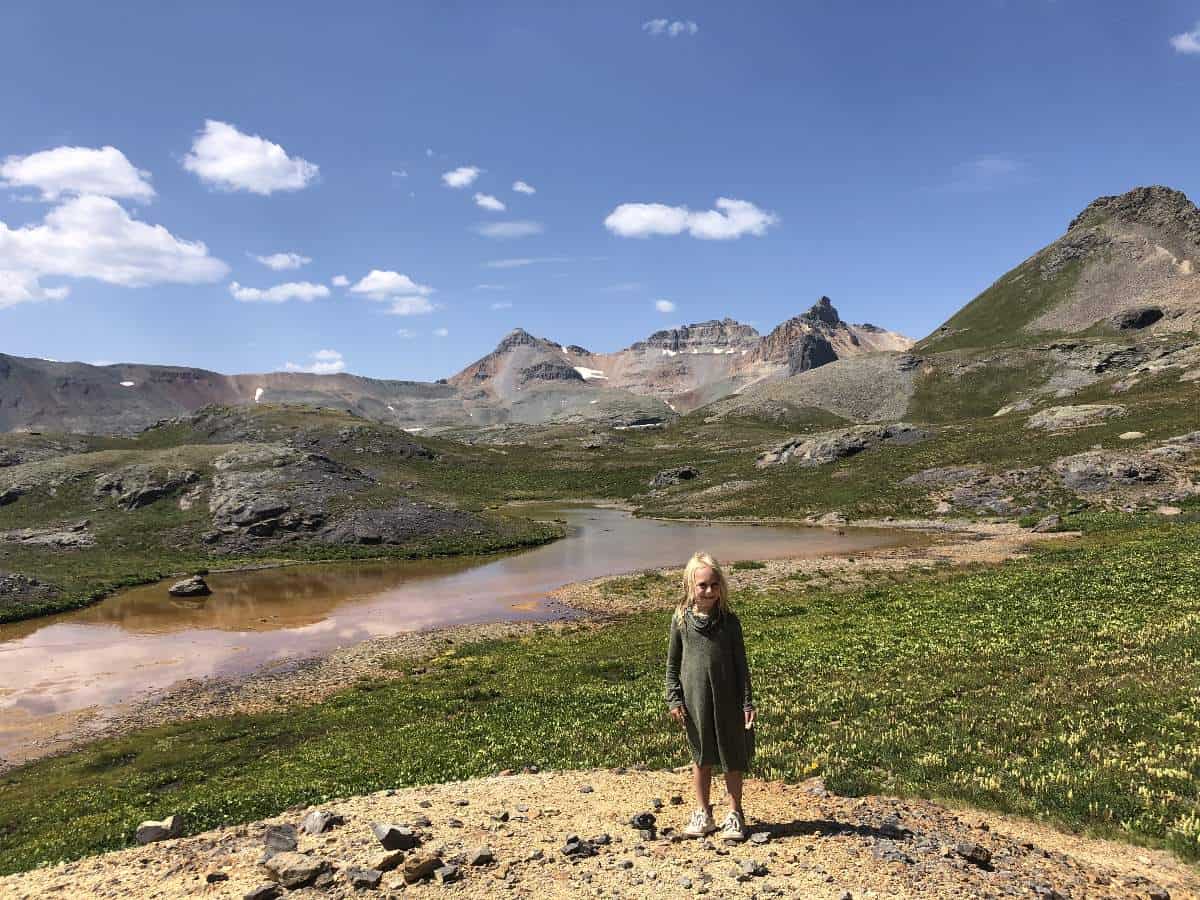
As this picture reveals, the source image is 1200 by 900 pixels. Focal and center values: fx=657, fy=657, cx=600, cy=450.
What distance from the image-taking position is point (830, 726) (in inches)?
616

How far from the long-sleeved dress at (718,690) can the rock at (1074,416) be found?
11043 cm

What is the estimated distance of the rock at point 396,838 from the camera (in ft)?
31.3

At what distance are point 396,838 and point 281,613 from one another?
40.7 meters

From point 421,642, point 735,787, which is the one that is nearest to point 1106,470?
point 421,642

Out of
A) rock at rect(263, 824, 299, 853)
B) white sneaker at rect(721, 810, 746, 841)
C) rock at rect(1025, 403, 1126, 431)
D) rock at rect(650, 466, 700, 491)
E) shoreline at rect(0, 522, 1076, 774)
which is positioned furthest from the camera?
rock at rect(650, 466, 700, 491)

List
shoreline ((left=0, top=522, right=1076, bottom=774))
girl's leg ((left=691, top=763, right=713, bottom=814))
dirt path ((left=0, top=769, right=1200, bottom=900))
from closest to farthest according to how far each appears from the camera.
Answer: dirt path ((left=0, top=769, right=1200, bottom=900)), girl's leg ((left=691, top=763, right=713, bottom=814)), shoreline ((left=0, top=522, right=1076, bottom=774))

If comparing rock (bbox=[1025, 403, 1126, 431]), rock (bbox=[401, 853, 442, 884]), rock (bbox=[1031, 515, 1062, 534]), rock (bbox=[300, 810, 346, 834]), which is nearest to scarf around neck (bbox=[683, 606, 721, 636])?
rock (bbox=[401, 853, 442, 884])

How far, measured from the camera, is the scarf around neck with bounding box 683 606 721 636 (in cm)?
989

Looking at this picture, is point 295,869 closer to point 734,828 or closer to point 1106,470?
point 734,828

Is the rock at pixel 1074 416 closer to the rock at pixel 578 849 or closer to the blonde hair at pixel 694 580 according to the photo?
the blonde hair at pixel 694 580

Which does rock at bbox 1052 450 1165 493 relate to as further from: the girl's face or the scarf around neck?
the girl's face

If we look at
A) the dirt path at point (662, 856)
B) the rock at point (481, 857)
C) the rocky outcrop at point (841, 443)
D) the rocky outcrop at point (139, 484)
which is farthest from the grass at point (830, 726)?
the rocky outcrop at point (841, 443)

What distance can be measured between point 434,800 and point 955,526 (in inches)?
2760

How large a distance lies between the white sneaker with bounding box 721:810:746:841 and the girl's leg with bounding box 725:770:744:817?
3.6 inches
